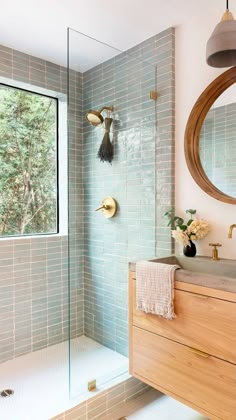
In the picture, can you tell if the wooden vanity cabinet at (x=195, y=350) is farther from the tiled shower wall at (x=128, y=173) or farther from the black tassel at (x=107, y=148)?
the black tassel at (x=107, y=148)

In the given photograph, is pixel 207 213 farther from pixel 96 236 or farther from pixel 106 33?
pixel 106 33

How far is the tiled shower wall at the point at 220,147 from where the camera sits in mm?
1876

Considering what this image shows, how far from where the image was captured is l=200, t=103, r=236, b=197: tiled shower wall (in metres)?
1.88

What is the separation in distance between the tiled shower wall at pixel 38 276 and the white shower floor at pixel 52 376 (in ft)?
0.42

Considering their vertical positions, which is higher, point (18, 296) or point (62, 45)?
point (62, 45)

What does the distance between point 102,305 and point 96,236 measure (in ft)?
1.89

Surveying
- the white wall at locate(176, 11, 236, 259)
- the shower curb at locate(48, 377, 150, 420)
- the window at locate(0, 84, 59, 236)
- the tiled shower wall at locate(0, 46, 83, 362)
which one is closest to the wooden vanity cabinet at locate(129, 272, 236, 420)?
the shower curb at locate(48, 377, 150, 420)

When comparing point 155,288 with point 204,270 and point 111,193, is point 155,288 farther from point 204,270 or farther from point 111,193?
point 111,193

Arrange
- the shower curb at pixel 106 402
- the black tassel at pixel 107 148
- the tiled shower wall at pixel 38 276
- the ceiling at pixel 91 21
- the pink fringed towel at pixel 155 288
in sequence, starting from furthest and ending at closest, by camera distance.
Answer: the black tassel at pixel 107 148, the tiled shower wall at pixel 38 276, the ceiling at pixel 91 21, the shower curb at pixel 106 402, the pink fringed towel at pixel 155 288

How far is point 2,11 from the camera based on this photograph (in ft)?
6.41

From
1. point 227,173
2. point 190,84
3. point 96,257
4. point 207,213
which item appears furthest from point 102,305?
point 190,84

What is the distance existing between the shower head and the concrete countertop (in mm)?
1105

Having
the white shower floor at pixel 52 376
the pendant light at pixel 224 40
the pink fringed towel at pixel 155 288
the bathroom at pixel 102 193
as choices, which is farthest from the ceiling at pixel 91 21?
the white shower floor at pixel 52 376

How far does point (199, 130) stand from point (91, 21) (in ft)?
3.52
